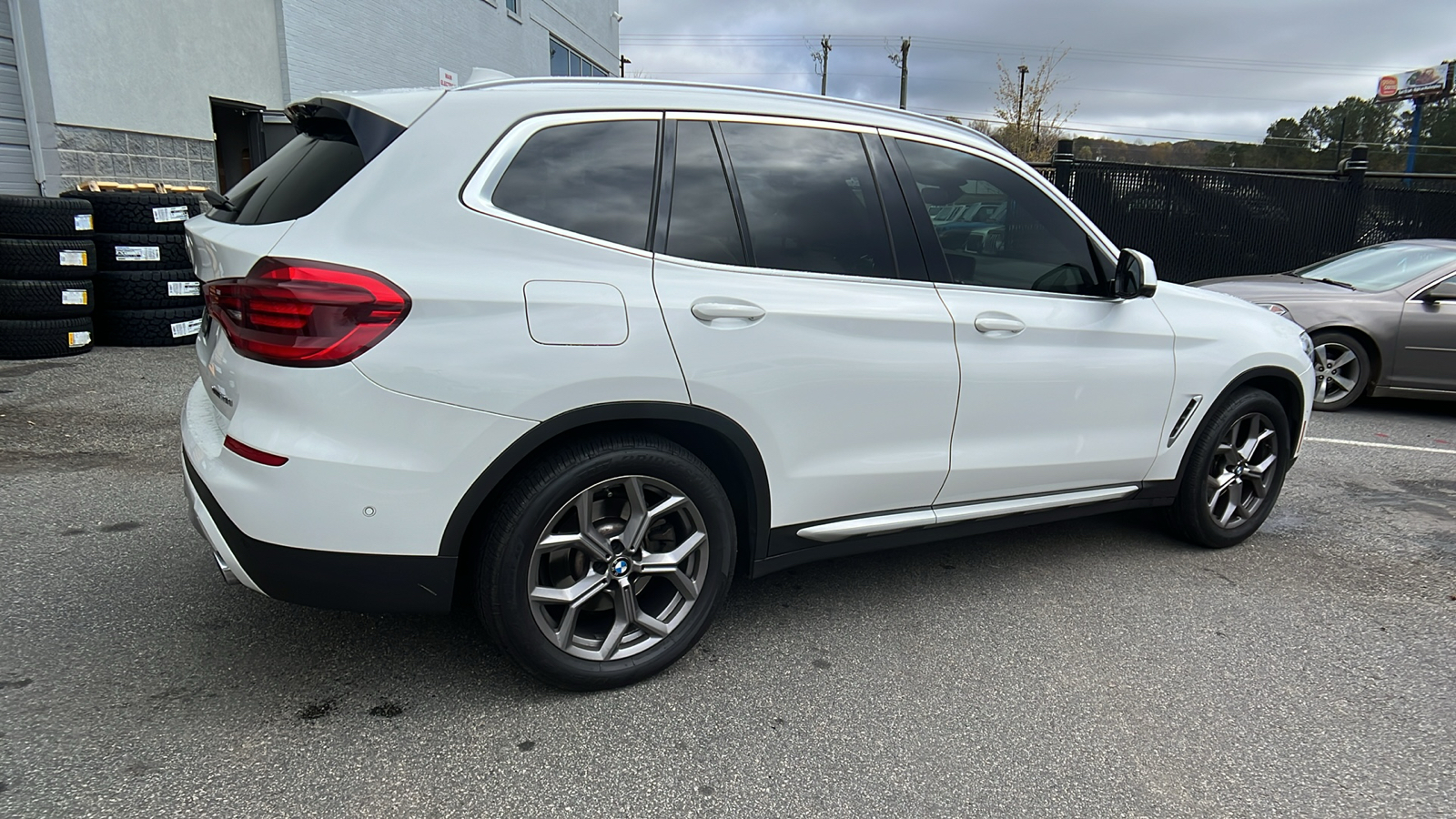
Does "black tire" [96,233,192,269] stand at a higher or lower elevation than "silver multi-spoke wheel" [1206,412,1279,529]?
higher

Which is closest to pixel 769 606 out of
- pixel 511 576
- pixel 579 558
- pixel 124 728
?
pixel 579 558

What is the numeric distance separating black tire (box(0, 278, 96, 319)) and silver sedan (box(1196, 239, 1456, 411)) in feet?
31.3

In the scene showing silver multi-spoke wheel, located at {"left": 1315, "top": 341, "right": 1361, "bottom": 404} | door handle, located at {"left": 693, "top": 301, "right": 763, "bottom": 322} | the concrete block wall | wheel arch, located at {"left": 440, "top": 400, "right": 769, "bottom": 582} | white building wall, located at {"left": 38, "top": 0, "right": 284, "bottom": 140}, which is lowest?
silver multi-spoke wheel, located at {"left": 1315, "top": 341, "right": 1361, "bottom": 404}

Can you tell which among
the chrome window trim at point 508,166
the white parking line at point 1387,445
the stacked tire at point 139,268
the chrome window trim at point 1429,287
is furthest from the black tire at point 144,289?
the chrome window trim at point 1429,287

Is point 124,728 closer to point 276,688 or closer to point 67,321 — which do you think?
point 276,688

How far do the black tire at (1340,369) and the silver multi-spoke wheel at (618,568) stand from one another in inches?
273

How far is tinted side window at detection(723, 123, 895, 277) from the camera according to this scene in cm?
298

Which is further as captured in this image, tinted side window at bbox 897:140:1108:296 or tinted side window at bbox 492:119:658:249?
tinted side window at bbox 897:140:1108:296

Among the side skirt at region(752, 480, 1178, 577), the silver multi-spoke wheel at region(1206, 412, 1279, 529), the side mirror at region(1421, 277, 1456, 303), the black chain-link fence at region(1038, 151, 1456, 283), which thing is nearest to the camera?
the side skirt at region(752, 480, 1178, 577)

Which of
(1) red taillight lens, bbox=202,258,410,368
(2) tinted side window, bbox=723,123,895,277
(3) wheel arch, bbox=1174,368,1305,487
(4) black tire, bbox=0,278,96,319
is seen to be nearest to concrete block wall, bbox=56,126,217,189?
(4) black tire, bbox=0,278,96,319

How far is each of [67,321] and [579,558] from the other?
6.65m

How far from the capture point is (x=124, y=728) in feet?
8.22

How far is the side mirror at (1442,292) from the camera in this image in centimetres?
749

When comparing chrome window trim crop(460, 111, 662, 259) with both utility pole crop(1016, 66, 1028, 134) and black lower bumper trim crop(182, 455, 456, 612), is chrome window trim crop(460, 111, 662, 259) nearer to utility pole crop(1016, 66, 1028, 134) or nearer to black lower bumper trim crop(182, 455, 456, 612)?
black lower bumper trim crop(182, 455, 456, 612)
